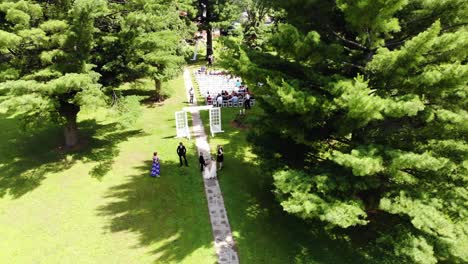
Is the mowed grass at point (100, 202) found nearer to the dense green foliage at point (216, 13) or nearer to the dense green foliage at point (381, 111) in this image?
the dense green foliage at point (381, 111)

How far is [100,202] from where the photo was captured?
17.1m

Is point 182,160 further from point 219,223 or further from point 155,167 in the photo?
point 219,223

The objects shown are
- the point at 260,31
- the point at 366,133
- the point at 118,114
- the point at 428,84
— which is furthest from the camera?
the point at 260,31

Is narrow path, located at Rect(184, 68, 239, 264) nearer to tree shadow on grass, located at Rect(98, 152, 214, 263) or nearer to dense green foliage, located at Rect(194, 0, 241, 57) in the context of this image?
tree shadow on grass, located at Rect(98, 152, 214, 263)

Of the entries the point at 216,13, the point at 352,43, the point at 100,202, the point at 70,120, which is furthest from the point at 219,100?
the point at 216,13

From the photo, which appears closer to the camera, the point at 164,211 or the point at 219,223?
the point at 219,223

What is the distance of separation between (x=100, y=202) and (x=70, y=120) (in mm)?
6716

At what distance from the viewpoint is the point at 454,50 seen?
11.0m

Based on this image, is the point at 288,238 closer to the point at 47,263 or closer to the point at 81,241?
the point at 81,241

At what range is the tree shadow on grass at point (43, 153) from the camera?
19.1 metres

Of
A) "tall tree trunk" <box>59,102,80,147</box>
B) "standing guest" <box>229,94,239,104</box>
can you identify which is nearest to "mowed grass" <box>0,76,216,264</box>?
"tall tree trunk" <box>59,102,80,147</box>

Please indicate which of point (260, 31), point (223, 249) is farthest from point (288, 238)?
point (260, 31)

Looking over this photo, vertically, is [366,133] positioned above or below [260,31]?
below

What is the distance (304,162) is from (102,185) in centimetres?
1048
